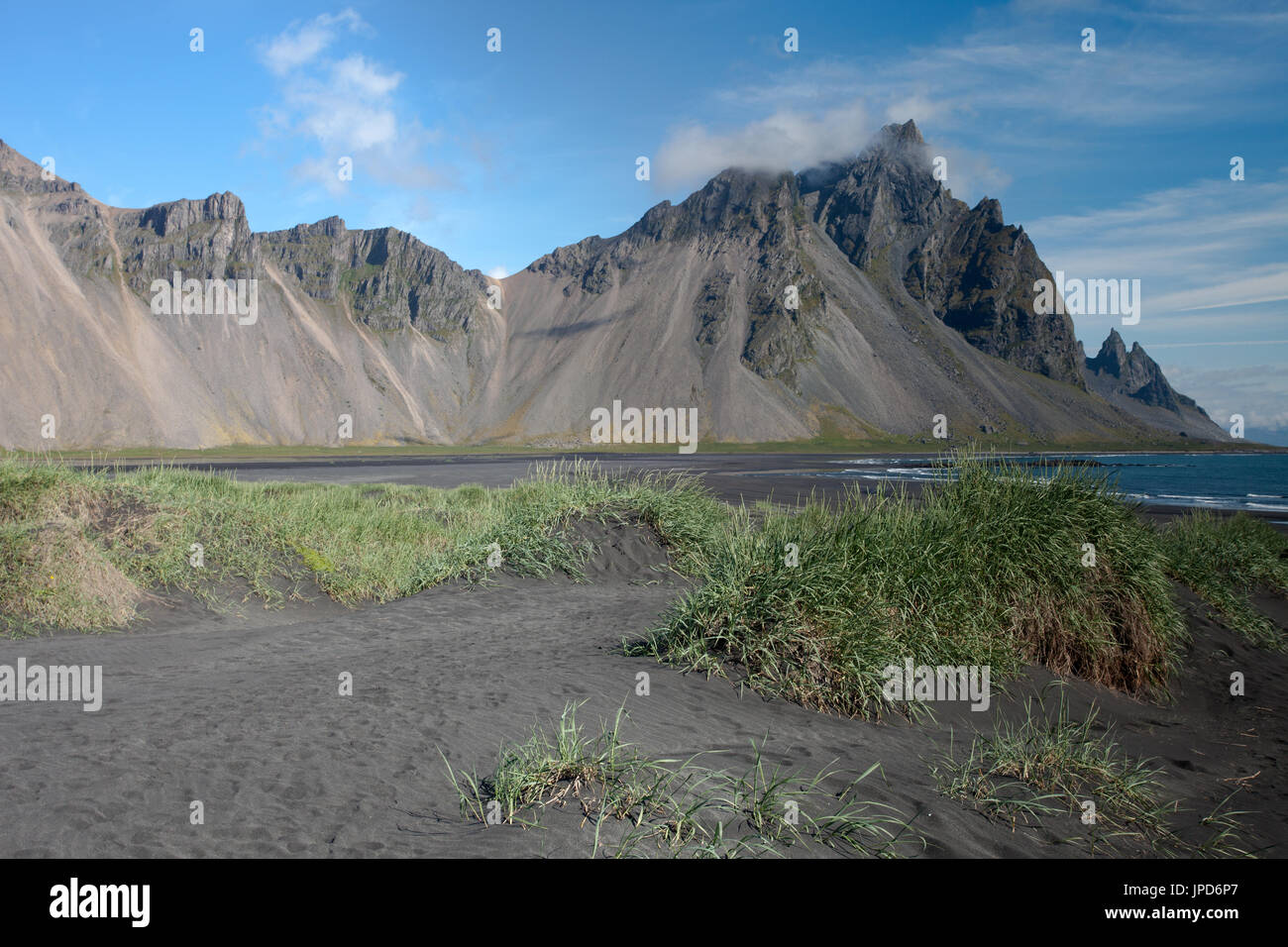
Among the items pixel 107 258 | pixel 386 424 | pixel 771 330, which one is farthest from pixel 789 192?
pixel 107 258

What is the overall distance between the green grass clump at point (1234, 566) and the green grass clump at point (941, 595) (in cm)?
217

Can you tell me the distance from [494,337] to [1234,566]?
167 metres

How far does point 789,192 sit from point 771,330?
154 feet

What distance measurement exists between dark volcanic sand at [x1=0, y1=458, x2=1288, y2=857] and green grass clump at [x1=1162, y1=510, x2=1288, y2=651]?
3.28 feet

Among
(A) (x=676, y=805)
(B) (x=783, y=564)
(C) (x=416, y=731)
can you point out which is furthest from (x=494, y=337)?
(A) (x=676, y=805)

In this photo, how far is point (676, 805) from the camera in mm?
4348

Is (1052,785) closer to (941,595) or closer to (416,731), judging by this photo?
(941,595)

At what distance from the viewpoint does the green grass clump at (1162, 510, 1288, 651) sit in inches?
464

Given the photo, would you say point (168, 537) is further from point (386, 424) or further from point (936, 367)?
point (936, 367)

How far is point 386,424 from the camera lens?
437ft

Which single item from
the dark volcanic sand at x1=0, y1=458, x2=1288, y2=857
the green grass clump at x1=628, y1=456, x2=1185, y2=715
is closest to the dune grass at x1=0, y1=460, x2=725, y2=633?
the dark volcanic sand at x1=0, y1=458, x2=1288, y2=857

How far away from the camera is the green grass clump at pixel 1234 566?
11.8 meters

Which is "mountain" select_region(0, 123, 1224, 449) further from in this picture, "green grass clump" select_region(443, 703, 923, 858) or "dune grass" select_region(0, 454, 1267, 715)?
"green grass clump" select_region(443, 703, 923, 858)

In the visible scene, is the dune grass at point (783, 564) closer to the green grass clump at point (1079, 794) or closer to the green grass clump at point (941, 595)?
the green grass clump at point (941, 595)
